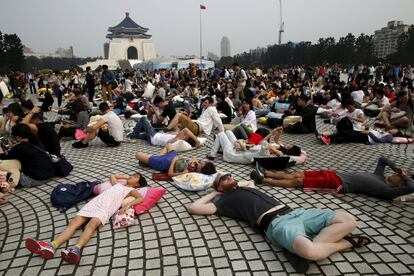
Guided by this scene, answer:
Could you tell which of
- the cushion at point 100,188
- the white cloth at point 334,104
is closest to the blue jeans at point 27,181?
the cushion at point 100,188

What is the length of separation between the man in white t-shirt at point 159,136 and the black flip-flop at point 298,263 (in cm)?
474

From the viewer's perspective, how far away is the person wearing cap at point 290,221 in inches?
121

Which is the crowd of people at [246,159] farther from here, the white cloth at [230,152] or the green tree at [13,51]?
the green tree at [13,51]

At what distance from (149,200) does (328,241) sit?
239 cm

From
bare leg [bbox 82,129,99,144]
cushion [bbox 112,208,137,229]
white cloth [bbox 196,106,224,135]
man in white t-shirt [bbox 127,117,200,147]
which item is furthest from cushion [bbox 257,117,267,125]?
cushion [bbox 112,208,137,229]

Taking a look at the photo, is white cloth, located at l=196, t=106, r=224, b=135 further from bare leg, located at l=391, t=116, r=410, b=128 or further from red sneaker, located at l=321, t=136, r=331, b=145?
bare leg, located at l=391, t=116, r=410, b=128

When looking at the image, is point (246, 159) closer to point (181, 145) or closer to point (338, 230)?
point (181, 145)

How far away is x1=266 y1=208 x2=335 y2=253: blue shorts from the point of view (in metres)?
3.23

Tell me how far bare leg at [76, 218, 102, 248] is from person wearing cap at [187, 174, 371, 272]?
1.20m

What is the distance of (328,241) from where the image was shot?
3.21m

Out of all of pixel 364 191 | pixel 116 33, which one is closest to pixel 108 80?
pixel 364 191

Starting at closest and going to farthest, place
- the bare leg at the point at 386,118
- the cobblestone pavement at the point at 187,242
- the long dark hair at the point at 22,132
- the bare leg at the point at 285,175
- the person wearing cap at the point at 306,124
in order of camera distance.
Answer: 1. the cobblestone pavement at the point at 187,242
2. the bare leg at the point at 285,175
3. the long dark hair at the point at 22,132
4. the bare leg at the point at 386,118
5. the person wearing cap at the point at 306,124

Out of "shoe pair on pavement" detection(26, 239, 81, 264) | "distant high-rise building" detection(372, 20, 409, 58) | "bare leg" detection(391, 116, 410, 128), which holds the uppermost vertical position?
"distant high-rise building" detection(372, 20, 409, 58)

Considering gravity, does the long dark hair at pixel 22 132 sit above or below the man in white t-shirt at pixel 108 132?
above
